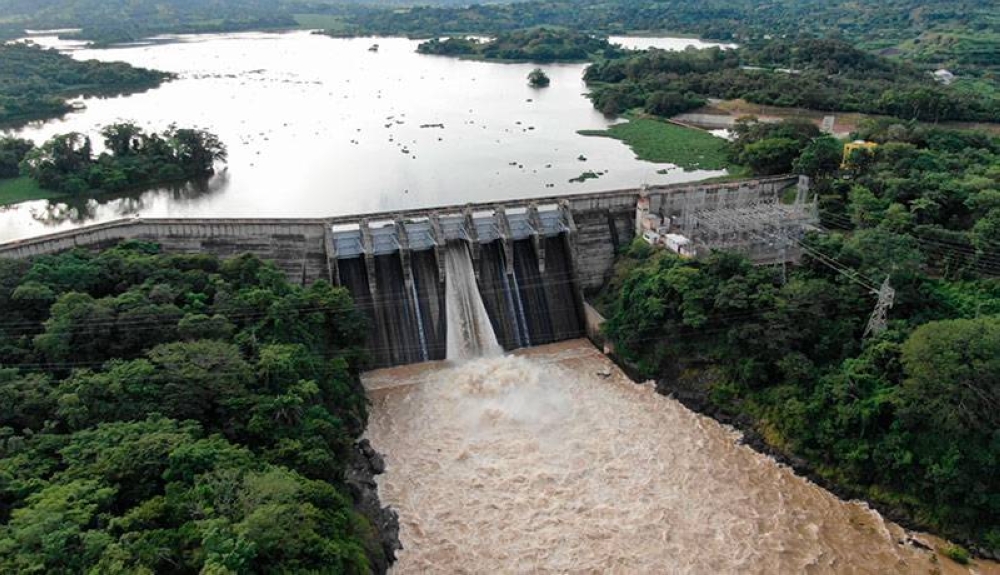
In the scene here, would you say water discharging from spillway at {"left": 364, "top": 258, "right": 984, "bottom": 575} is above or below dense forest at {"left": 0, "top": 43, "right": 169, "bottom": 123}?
below

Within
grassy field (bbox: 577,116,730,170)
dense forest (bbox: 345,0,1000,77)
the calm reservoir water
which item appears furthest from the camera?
dense forest (bbox: 345,0,1000,77)

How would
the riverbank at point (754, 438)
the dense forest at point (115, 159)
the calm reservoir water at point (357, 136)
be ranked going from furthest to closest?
the dense forest at point (115, 159)
the calm reservoir water at point (357, 136)
the riverbank at point (754, 438)

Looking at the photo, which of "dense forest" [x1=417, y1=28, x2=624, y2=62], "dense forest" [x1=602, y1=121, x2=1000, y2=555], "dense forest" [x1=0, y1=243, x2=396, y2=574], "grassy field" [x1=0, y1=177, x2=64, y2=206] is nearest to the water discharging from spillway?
"dense forest" [x1=602, y1=121, x2=1000, y2=555]

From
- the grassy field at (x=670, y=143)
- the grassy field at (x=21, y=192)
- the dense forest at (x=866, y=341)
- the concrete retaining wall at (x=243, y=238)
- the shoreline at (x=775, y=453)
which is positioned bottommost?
the shoreline at (x=775, y=453)

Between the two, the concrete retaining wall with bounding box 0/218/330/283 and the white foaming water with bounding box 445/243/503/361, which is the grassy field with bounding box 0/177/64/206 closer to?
the concrete retaining wall with bounding box 0/218/330/283

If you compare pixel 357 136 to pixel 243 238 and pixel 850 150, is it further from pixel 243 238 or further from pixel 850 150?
pixel 850 150

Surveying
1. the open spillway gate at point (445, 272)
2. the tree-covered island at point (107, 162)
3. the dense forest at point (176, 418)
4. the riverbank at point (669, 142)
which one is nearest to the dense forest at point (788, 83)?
the riverbank at point (669, 142)

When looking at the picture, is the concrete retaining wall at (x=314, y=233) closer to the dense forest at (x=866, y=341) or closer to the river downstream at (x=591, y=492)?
the dense forest at (x=866, y=341)

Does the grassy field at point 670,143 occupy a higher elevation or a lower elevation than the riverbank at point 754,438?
higher
